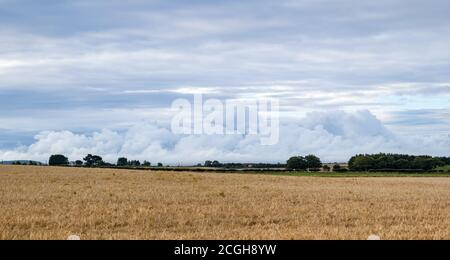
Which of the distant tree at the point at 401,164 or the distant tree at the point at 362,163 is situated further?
the distant tree at the point at 362,163

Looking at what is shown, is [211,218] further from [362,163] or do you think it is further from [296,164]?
[362,163]

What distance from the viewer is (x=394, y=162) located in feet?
468

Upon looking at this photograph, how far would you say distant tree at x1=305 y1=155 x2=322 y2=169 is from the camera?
5374 inches

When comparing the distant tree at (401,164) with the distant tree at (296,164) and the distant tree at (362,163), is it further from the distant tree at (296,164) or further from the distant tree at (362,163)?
the distant tree at (296,164)

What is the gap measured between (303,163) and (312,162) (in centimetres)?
394

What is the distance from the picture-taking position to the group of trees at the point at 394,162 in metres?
137

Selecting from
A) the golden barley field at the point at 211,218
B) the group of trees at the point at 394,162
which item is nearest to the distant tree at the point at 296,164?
the group of trees at the point at 394,162

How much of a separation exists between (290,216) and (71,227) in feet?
27.3

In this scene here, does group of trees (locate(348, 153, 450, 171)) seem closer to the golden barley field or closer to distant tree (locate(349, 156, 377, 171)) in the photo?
distant tree (locate(349, 156, 377, 171))

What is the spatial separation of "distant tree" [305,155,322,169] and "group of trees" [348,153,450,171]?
7.23 meters

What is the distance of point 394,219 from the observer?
23484 mm
